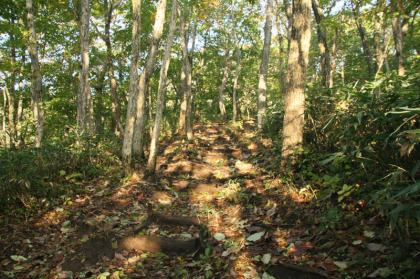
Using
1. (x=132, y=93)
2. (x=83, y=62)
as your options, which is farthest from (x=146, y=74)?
(x=83, y=62)

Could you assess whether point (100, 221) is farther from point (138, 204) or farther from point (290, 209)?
point (290, 209)

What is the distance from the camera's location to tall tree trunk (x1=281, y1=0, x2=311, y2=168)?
Answer: 5.36m

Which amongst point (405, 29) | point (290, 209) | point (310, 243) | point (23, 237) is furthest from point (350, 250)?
point (405, 29)

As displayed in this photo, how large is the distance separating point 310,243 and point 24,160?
616 centimetres

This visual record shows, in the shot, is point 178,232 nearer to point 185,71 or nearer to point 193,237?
point 193,237

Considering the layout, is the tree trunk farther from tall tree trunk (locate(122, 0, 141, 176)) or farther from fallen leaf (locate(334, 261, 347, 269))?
fallen leaf (locate(334, 261, 347, 269))

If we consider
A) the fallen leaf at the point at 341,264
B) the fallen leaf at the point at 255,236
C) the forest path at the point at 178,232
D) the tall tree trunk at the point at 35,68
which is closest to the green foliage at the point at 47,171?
the forest path at the point at 178,232

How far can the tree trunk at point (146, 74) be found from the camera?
7340 millimetres

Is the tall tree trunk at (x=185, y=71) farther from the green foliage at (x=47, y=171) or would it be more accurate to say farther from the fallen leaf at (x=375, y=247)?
the fallen leaf at (x=375, y=247)

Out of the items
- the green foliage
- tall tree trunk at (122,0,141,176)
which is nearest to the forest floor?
the green foliage

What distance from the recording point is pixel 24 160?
591cm

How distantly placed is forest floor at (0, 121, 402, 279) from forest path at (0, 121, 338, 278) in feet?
0.05

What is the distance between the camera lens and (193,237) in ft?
14.1

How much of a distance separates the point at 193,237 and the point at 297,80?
3.72m
